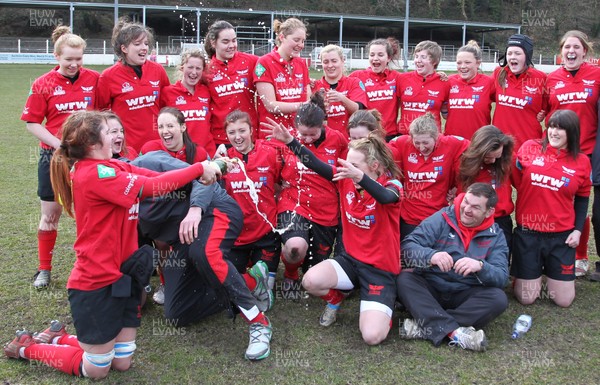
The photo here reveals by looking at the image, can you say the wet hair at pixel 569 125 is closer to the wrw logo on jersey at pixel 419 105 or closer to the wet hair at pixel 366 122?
the wrw logo on jersey at pixel 419 105

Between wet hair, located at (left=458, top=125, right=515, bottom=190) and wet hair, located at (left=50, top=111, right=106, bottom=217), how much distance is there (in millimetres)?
2743

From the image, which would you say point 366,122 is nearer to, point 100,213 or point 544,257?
point 544,257

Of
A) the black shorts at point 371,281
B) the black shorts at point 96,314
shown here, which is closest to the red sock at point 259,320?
the black shorts at point 371,281

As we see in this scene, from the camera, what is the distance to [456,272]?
12.9 ft

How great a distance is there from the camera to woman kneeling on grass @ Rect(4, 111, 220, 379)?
3.19 metres

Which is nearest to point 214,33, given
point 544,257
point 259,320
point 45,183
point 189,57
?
point 189,57

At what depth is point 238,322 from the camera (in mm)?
4074

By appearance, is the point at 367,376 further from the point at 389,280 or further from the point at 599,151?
the point at 599,151

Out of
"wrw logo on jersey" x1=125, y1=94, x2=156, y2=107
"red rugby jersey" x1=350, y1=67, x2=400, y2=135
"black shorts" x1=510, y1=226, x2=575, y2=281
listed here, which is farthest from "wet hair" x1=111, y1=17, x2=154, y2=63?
"black shorts" x1=510, y1=226, x2=575, y2=281

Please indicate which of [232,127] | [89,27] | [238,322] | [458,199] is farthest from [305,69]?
[89,27]

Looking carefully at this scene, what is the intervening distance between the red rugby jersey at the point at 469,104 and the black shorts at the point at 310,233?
5.63ft

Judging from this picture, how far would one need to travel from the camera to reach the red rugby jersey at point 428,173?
15.4ft

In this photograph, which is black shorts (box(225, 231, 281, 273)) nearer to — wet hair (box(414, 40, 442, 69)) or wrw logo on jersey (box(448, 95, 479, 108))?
wrw logo on jersey (box(448, 95, 479, 108))

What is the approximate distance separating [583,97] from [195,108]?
11.4ft
